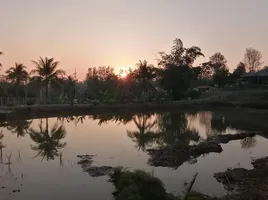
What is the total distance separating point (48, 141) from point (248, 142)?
12.1m

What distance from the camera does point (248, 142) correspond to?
20594mm

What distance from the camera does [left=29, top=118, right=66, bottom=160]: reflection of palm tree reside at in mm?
17258

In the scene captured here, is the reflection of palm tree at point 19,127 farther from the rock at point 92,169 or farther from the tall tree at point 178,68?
the tall tree at point 178,68

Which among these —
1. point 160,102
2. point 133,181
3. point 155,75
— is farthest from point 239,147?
point 155,75

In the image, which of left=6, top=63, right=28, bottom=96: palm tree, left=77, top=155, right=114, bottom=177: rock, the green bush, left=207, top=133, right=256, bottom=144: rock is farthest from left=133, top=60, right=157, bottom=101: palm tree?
the green bush

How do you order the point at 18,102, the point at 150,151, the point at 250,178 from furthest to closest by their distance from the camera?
1. the point at 18,102
2. the point at 150,151
3. the point at 250,178

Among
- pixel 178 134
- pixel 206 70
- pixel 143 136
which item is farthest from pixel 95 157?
pixel 206 70

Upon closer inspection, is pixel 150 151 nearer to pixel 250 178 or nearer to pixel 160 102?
pixel 250 178

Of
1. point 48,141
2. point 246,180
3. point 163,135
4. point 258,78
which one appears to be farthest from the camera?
point 258,78

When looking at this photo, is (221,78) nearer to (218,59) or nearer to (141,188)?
(218,59)

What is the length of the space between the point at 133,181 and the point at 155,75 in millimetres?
47336

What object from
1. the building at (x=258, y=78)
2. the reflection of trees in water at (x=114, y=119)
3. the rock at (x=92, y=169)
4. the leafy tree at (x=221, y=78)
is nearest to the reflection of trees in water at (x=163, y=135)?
the rock at (x=92, y=169)

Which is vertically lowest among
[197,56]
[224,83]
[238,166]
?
[238,166]

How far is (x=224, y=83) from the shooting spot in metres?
68.2
